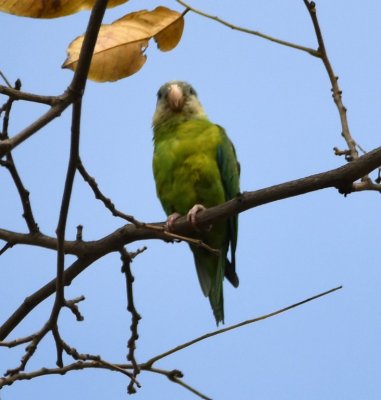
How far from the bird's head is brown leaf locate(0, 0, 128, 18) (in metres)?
2.60

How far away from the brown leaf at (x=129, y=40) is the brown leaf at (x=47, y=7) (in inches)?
5.8

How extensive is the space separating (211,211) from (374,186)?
65 centimetres

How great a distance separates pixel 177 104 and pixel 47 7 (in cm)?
267

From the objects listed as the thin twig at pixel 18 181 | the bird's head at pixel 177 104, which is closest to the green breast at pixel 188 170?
the bird's head at pixel 177 104

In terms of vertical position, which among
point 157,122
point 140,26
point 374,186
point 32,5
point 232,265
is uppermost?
point 157,122

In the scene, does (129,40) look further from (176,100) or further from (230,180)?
(176,100)

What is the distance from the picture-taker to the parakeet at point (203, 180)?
4277 mm

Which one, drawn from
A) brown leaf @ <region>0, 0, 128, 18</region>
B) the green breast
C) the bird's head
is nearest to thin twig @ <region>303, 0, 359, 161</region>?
brown leaf @ <region>0, 0, 128, 18</region>

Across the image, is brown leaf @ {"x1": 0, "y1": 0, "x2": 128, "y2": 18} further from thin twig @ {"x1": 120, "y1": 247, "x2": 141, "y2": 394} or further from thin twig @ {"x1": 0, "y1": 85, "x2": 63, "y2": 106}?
thin twig @ {"x1": 120, "y1": 247, "x2": 141, "y2": 394}

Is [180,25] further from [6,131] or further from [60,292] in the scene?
[60,292]

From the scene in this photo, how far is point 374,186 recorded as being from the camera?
268 centimetres

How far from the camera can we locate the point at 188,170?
14.1 feet

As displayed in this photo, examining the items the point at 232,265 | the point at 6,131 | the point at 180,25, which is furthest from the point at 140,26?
the point at 232,265

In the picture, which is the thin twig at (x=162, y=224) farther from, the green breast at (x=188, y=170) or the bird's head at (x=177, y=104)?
the bird's head at (x=177, y=104)
